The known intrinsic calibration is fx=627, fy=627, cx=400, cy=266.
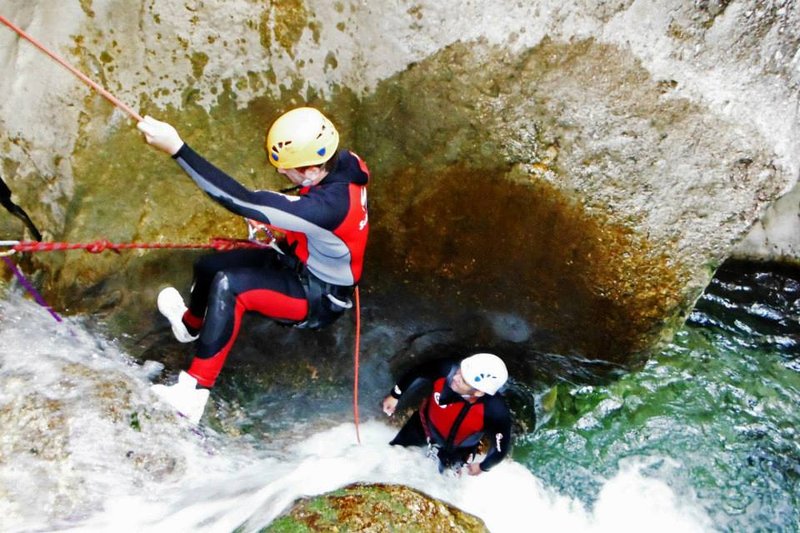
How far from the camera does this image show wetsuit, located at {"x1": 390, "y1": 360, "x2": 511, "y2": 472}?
5.25 m

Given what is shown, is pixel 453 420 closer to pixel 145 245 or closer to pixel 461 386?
pixel 461 386

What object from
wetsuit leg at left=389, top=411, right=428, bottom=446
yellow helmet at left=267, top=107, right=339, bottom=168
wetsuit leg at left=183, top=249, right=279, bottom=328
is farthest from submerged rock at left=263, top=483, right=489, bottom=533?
yellow helmet at left=267, top=107, right=339, bottom=168

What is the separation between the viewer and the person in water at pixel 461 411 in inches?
192

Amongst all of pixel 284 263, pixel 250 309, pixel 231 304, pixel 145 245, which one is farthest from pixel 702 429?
pixel 145 245

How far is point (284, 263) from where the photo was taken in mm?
4375

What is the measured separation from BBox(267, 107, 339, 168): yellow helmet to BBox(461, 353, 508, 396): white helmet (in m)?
2.11

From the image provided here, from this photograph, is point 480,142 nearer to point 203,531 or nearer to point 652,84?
point 652,84

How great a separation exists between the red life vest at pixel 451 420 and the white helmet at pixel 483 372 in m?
0.38

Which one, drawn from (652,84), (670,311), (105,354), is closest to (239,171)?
(105,354)

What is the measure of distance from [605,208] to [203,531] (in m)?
3.47

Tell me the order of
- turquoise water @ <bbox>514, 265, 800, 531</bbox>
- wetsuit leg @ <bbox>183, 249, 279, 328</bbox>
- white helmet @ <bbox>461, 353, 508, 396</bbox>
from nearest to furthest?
wetsuit leg @ <bbox>183, 249, 279, 328</bbox> < white helmet @ <bbox>461, 353, 508, 396</bbox> < turquoise water @ <bbox>514, 265, 800, 531</bbox>

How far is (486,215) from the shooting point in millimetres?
4500

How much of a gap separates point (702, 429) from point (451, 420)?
8.49ft

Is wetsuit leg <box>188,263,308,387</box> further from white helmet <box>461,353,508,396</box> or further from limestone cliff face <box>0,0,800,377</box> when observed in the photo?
white helmet <box>461,353,508,396</box>
